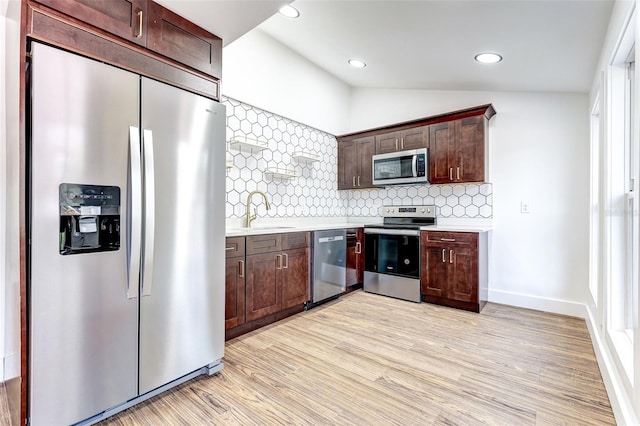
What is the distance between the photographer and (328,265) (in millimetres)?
3453

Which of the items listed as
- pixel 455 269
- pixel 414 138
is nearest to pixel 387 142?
pixel 414 138

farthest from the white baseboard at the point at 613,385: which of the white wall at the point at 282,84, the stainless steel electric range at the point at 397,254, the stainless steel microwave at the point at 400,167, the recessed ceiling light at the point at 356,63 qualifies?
the white wall at the point at 282,84

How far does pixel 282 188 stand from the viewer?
3.71 metres

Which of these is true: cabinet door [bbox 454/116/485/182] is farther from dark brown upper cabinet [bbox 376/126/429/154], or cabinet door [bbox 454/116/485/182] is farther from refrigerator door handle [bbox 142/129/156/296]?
refrigerator door handle [bbox 142/129/156/296]

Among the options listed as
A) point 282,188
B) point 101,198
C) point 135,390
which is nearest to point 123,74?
point 101,198

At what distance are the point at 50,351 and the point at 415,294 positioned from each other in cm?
313

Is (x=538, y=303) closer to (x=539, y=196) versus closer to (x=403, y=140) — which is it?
(x=539, y=196)

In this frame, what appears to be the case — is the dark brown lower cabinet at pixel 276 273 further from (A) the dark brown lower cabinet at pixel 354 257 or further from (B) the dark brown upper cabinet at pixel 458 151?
(B) the dark brown upper cabinet at pixel 458 151

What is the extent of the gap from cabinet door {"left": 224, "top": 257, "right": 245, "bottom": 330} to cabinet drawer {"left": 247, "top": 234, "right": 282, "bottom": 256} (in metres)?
0.14

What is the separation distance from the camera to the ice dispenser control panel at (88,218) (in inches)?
54.4

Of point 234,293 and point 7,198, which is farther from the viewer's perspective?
point 234,293

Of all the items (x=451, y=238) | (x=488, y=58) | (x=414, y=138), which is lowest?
(x=451, y=238)

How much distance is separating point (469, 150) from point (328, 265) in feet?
6.49

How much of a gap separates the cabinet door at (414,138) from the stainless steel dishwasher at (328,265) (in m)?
1.32
